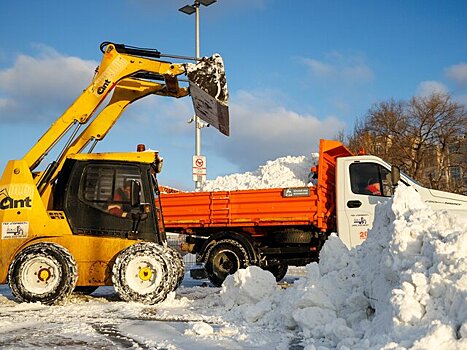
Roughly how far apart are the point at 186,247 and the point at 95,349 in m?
5.70

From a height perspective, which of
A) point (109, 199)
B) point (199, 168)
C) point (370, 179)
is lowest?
point (109, 199)

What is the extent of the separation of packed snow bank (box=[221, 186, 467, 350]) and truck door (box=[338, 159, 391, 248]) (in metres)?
3.00

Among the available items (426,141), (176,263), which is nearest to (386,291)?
(176,263)

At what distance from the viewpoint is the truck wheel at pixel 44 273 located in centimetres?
808

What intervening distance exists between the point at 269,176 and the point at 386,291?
1642 cm

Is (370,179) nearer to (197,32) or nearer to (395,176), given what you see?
(395,176)

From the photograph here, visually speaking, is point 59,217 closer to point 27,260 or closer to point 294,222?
point 27,260

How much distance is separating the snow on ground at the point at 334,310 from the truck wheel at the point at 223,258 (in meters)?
2.40

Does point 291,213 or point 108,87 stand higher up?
point 108,87

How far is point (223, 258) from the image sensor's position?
34.3ft

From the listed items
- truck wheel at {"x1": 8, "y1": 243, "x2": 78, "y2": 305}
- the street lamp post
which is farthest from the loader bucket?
the street lamp post

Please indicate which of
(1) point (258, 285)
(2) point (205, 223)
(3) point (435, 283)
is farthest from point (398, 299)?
(2) point (205, 223)

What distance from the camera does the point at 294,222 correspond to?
33.2 ft

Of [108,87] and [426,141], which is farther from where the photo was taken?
[426,141]
